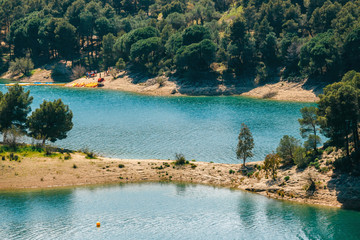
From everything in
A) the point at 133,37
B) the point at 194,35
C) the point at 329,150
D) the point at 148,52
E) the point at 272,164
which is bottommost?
the point at 272,164

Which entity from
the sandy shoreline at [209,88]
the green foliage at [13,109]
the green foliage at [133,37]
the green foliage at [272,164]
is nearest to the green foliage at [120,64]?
the sandy shoreline at [209,88]

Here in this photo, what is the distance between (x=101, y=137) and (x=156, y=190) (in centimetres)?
3539

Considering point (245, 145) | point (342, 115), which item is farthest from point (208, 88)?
point (342, 115)

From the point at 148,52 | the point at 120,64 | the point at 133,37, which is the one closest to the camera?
the point at 148,52

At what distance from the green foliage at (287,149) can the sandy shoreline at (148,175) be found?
7.78 ft

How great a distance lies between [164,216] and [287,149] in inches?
1057

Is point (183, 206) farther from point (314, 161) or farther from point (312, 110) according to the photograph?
point (312, 110)

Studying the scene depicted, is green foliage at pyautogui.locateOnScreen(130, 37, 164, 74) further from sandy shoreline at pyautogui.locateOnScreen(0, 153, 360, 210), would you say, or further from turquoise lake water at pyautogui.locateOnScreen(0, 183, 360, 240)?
turquoise lake water at pyautogui.locateOnScreen(0, 183, 360, 240)

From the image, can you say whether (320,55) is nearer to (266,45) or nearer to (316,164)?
(266,45)

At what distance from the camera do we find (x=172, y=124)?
393 feet

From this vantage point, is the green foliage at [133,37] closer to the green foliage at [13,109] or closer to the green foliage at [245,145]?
the green foliage at [13,109]

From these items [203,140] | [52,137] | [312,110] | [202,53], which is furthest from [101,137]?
[202,53]

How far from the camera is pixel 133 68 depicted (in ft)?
643

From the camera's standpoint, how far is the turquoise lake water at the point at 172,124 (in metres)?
95.9
